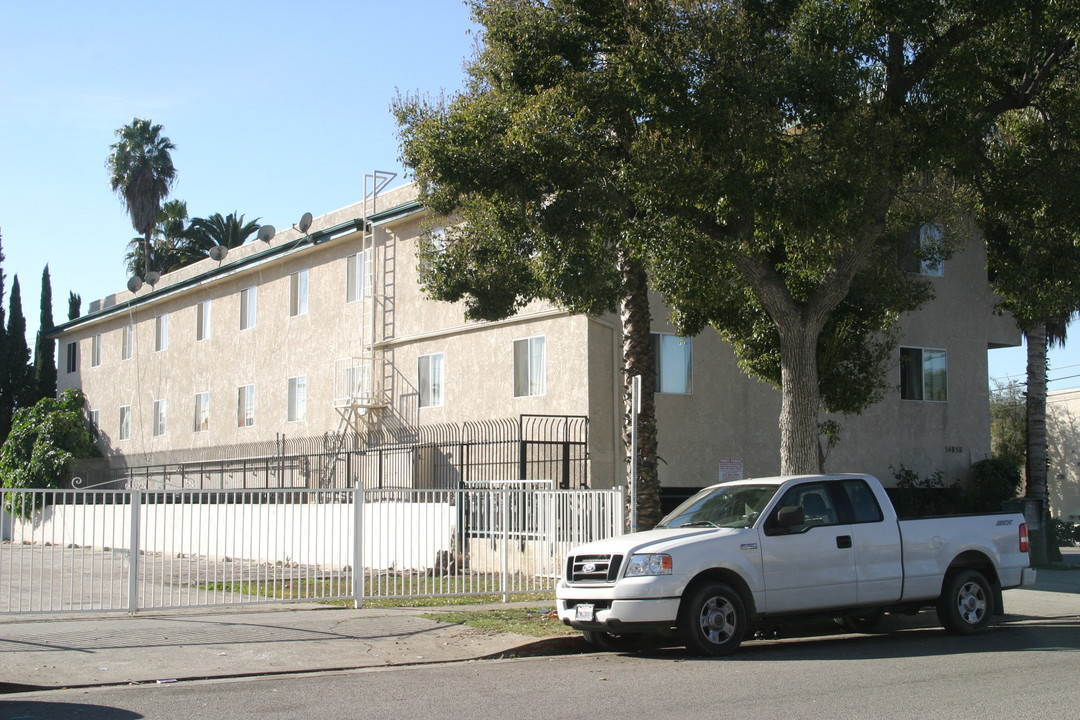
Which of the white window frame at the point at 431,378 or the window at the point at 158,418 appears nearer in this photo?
the white window frame at the point at 431,378

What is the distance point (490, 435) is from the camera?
73.0 ft

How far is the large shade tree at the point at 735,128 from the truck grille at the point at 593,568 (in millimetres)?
4525

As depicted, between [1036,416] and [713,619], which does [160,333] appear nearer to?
[1036,416]

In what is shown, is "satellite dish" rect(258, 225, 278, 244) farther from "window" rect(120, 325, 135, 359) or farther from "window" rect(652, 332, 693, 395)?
"window" rect(652, 332, 693, 395)

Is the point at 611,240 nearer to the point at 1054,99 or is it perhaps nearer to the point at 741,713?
the point at 1054,99

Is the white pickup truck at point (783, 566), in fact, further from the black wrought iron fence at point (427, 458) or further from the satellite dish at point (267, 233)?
the satellite dish at point (267, 233)

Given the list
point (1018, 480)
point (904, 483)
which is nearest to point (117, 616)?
point (904, 483)

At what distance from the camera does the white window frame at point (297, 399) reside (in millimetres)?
30828

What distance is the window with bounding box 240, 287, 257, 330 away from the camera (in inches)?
1331

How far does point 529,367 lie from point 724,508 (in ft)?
38.2

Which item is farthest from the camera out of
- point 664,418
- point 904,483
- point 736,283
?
point 904,483

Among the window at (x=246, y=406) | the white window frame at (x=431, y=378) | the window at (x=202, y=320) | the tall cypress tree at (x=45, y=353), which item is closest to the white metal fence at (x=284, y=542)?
the white window frame at (x=431, y=378)

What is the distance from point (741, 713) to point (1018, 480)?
21.9 m

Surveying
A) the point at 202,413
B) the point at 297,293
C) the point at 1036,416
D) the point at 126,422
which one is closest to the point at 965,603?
the point at 1036,416
